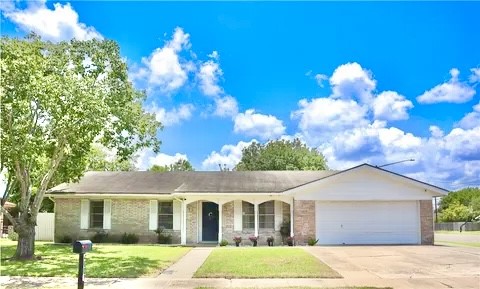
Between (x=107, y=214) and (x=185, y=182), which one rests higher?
(x=185, y=182)

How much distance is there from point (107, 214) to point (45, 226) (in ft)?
14.0

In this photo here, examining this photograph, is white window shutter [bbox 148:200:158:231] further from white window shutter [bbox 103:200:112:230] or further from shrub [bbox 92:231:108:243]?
shrub [bbox 92:231:108:243]

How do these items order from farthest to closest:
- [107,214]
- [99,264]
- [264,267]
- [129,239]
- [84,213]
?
[84,213]
[107,214]
[129,239]
[99,264]
[264,267]

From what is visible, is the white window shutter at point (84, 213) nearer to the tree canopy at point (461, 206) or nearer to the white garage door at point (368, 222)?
the white garage door at point (368, 222)

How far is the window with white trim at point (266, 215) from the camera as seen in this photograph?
25328 millimetres

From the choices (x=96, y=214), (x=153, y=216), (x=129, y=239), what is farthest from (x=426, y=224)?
(x=96, y=214)

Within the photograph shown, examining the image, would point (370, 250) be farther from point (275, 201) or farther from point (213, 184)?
point (213, 184)

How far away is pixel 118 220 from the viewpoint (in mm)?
25688

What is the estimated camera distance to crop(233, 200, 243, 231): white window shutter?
25.1 metres

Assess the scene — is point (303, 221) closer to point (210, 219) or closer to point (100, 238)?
point (210, 219)

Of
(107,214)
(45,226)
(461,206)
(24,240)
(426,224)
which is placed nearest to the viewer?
(24,240)

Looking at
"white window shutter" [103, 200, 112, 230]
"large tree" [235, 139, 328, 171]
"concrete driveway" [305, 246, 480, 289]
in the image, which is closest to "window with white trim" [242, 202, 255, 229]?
"concrete driveway" [305, 246, 480, 289]

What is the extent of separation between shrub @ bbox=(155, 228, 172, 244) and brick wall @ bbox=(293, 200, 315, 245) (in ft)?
21.1

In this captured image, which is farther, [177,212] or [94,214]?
[94,214]
